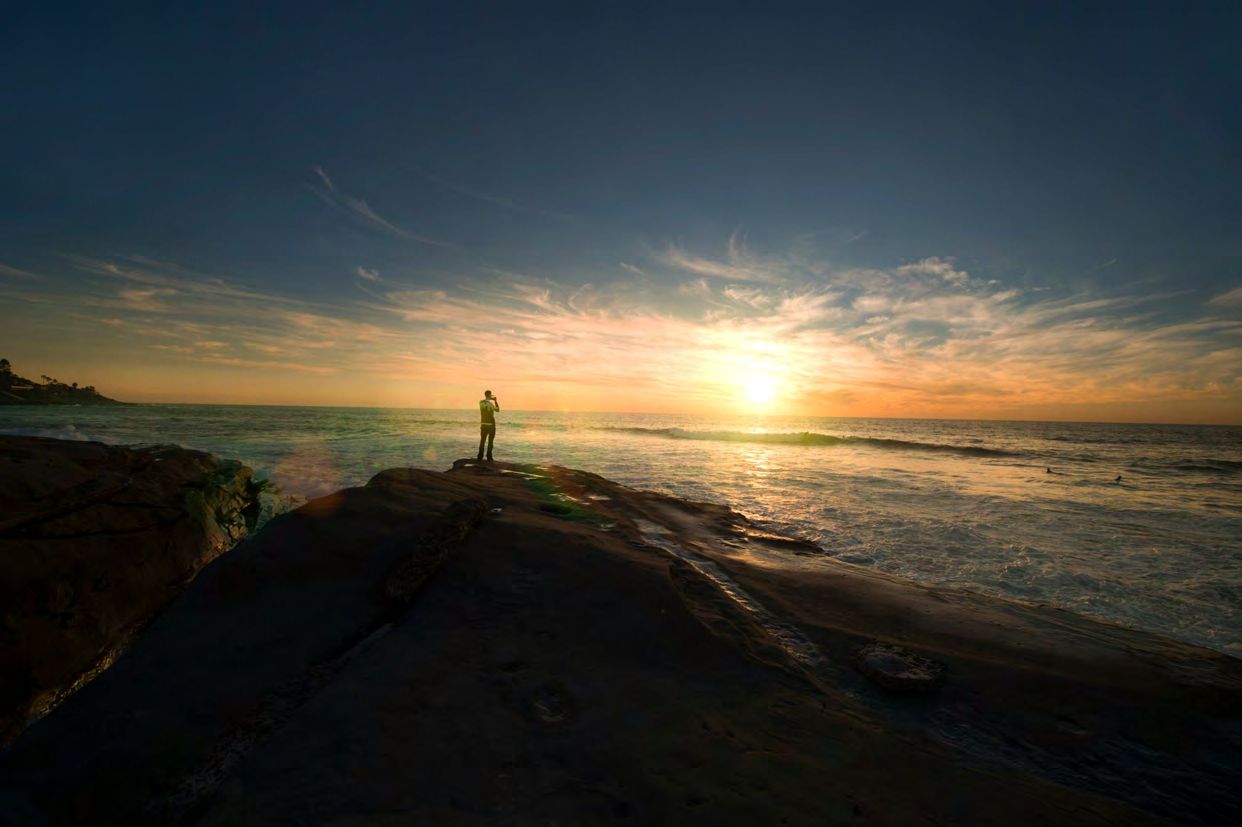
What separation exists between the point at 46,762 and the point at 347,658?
1.28 m

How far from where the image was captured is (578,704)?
2857mm

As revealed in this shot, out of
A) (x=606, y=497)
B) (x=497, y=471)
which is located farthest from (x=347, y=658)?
(x=497, y=471)

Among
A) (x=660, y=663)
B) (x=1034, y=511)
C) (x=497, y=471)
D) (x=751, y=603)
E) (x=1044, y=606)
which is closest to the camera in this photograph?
(x=660, y=663)

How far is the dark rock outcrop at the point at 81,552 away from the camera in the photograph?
10.5 feet

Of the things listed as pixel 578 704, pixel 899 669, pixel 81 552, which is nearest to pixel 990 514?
pixel 899 669

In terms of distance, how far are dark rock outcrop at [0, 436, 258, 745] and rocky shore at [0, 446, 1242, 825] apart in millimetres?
777

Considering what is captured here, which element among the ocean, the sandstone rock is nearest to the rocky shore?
the sandstone rock

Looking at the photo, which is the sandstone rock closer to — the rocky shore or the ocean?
the rocky shore

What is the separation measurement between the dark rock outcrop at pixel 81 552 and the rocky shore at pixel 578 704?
30.6 inches

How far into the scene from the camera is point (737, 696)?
312 centimetres

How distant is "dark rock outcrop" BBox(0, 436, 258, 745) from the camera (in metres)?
3.20

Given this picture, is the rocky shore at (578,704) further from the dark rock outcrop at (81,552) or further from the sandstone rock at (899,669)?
the dark rock outcrop at (81,552)

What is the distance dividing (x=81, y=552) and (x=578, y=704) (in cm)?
439

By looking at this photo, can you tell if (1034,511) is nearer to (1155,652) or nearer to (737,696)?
(1155,652)
